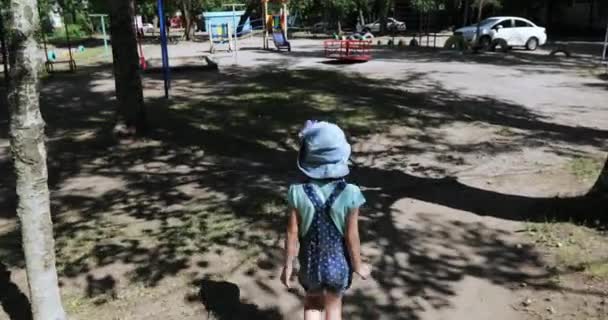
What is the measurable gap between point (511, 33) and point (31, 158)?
2642 cm

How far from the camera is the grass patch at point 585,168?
674 cm

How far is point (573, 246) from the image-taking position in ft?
15.5

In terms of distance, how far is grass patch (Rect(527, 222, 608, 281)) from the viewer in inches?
173

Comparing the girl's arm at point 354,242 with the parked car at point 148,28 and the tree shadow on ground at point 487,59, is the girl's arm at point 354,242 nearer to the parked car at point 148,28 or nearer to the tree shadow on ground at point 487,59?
the tree shadow on ground at point 487,59

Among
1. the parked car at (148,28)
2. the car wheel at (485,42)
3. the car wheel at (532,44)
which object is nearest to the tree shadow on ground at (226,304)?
the car wheel at (485,42)

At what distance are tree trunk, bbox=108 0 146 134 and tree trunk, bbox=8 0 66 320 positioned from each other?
18.3ft

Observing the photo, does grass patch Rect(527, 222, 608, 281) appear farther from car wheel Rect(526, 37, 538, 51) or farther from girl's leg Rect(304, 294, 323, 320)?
car wheel Rect(526, 37, 538, 51)

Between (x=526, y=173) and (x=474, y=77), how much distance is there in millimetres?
9399

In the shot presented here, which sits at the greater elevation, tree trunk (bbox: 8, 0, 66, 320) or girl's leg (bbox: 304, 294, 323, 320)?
tree trunk (bbox: 8, 0, 66, 320)

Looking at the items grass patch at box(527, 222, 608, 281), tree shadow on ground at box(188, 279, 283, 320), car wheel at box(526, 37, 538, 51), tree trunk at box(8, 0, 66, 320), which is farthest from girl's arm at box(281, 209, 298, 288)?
car wheel at box(526, 37, 538, 51)

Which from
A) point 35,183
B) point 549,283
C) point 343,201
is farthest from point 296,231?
point 549,283

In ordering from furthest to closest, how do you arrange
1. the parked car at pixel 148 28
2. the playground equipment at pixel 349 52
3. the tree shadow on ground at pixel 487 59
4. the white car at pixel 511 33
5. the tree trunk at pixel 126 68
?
the parked car at pixel 148 28
the white car at pixel 511 33
the playground equipment at pixel 349 52
the tree shadow on ground at pixel 487 59
the tree trunk at pixel 126 68

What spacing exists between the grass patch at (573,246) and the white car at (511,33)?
22237 mm

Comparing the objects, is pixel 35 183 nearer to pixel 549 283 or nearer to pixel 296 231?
pixel 296 231
